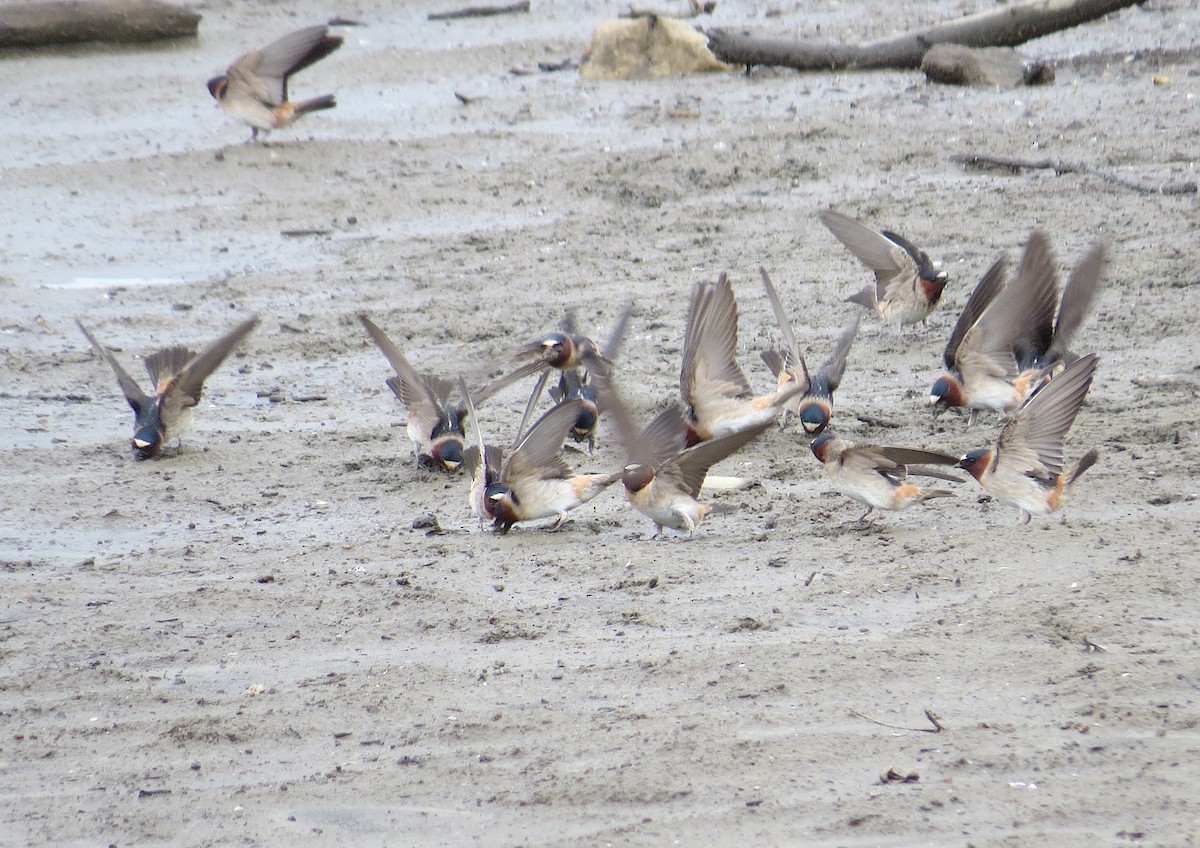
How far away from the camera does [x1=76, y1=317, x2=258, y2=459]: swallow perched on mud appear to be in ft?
23.4

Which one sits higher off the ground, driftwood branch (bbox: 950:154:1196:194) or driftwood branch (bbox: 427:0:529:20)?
driftwood branch (bbox: 950:154:1196:194)

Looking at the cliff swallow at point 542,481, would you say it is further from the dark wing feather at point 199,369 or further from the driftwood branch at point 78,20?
the driftwood branch at point 78,20

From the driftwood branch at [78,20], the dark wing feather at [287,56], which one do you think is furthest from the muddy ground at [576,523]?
the driftwood branch at [78,20]

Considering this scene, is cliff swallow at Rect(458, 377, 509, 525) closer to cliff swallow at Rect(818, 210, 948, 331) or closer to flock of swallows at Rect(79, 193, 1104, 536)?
flock of swallows at Rect(79, 193, 1104, 536)

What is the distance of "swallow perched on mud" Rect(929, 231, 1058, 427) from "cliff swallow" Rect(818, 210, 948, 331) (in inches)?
22.8

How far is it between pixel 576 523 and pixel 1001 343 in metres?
2.27

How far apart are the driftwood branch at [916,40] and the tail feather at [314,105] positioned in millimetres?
3216

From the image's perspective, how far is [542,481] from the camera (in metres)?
6.18

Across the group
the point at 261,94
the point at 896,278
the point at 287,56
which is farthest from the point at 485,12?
the point at 896,278

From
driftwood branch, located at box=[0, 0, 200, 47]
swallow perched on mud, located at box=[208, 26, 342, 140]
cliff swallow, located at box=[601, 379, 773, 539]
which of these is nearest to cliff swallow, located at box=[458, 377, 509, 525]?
cliff swallow, located at box=[601, 379, 773, 539]

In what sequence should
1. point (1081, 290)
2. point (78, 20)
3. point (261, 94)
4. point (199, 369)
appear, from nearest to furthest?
point (1081, 290) < point (199, 369) < point (261, 94) < point (78, 20)

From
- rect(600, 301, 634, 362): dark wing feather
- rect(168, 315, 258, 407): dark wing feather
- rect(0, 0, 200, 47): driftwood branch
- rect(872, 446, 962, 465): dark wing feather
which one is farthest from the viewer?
rect(0, 0, 200, 47): driftwood branch

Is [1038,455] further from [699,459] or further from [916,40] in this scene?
[916,40]

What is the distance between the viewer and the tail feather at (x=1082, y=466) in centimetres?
546
